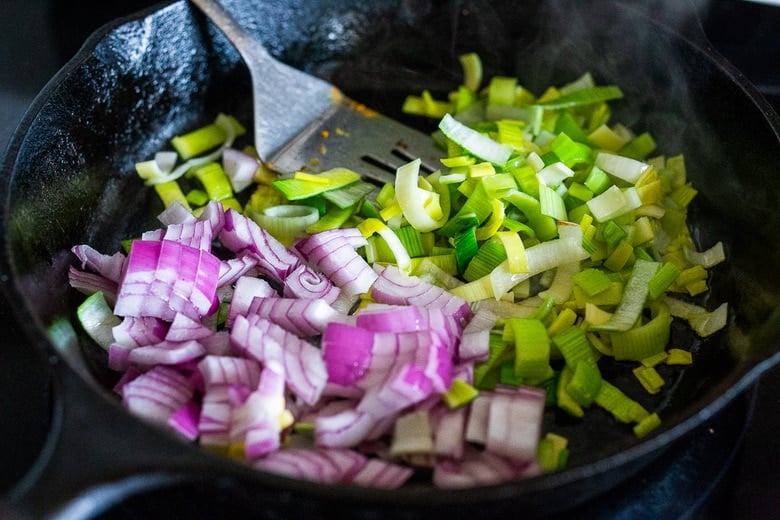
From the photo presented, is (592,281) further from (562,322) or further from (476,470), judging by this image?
(476,470)

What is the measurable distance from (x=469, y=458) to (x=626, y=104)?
1.11 m

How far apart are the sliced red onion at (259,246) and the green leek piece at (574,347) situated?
1.75 feet

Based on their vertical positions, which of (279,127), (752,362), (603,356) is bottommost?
(603,356)

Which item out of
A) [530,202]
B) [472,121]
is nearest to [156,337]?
[530,202]

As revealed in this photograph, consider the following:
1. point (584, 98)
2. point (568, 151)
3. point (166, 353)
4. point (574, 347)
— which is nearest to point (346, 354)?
point (166, 353)

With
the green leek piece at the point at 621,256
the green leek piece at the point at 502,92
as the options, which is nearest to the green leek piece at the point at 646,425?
the green leek piece at the point at 621,256

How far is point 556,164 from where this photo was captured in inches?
63.9

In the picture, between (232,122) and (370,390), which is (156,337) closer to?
(370,390)

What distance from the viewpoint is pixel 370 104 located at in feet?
6.61

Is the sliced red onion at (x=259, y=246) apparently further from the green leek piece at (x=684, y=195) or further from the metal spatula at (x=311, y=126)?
the green leek piece at (x=684, y=195)

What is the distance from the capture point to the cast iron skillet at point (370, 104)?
0.98m

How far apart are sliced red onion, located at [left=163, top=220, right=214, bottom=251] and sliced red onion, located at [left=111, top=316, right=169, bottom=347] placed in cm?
17

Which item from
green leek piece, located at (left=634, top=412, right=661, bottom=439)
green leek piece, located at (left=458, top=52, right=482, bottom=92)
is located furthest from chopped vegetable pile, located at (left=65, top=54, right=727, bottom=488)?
green leek piece, located at (left=458, top=52, right=482, bottom=92)

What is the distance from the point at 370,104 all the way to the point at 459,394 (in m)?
1.00
